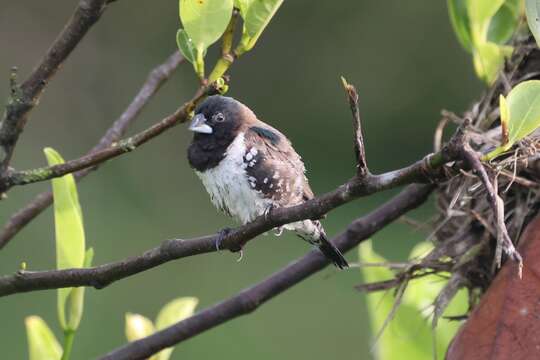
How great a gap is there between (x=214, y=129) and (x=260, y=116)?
9.79 ft

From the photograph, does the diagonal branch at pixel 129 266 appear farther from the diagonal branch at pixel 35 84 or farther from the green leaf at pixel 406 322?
the green leaf at pixel 406 322

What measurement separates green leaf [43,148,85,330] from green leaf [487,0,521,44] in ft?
2.79

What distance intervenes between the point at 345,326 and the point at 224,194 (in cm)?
261

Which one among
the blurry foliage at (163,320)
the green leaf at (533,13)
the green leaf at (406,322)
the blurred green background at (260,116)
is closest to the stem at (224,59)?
the green leaf at (533,13)

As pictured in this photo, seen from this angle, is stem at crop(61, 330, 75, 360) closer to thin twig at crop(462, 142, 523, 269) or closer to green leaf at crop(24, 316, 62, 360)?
green leaf at crop(24, 316, 62, 360)

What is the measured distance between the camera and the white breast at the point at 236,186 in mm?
2043

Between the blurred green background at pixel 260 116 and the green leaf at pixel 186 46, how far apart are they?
2.95 metres

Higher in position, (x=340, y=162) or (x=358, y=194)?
(x=358, y=194)

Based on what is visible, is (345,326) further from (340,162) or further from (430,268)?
(430,268)

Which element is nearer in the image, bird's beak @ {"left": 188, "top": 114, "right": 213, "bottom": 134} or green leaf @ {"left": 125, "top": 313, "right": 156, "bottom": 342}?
green leaf @ {"left": 125, "top": 313, "right": 156, "bottom": 342}

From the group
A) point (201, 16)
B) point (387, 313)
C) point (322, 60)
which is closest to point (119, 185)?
point (322, 60)

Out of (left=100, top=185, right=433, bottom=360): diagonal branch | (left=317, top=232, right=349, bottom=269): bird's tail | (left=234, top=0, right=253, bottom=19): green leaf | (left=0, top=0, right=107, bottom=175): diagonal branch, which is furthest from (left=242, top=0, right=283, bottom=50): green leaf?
(left=317, top=232, right=349, bottom=269): bird's tail

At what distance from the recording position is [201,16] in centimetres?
135

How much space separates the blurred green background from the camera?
14.8 ft
